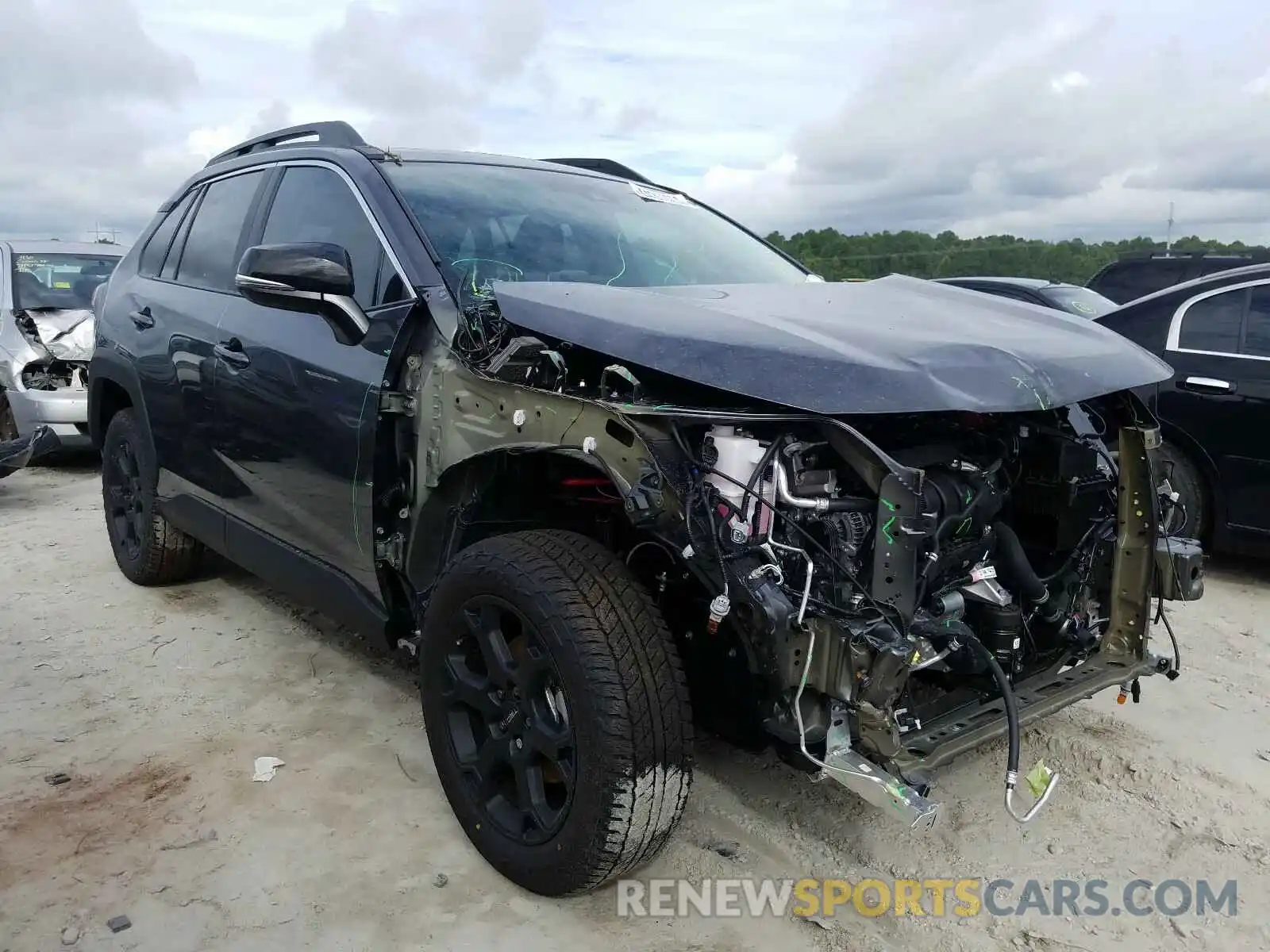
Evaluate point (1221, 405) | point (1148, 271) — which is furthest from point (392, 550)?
point (1148, 271)

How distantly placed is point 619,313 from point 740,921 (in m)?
1.49

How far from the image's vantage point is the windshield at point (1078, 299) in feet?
26.2

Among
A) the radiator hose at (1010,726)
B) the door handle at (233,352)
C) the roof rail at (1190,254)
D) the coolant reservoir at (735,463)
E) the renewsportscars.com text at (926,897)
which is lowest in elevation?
the renewsportscars.com text at (926,897)

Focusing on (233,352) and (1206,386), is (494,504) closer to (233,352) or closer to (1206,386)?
(233,352)

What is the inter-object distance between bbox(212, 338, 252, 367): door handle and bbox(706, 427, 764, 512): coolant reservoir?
75.2 inches

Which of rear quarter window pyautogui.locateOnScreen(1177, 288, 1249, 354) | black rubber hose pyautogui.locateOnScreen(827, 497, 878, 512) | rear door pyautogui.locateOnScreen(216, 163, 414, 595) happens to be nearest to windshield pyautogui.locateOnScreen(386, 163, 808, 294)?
rear door pyautogui.locateOnScreen(216, 163, 414, 595)

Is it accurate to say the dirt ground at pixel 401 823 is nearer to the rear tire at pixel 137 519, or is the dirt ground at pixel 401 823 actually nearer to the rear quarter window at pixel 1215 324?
the rear tire at pixel 137 519

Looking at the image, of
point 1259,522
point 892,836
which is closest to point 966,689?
point 892,836

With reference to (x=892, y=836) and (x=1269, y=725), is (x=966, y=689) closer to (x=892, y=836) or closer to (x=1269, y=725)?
(x=892, y=836)

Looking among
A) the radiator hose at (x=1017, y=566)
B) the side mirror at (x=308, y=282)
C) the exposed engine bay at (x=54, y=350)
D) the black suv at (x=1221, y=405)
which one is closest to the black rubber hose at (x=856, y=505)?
the radiator hose at (x=1017, y=566)

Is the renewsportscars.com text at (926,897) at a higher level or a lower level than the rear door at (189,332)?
lower

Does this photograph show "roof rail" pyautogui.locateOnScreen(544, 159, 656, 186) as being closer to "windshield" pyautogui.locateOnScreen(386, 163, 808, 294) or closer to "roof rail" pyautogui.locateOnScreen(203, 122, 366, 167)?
"windshield" pyautogui.locateOnScreen(386, 163, 808, 294)

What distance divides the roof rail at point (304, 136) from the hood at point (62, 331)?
14.5ft

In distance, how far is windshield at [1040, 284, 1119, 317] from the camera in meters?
7.98
